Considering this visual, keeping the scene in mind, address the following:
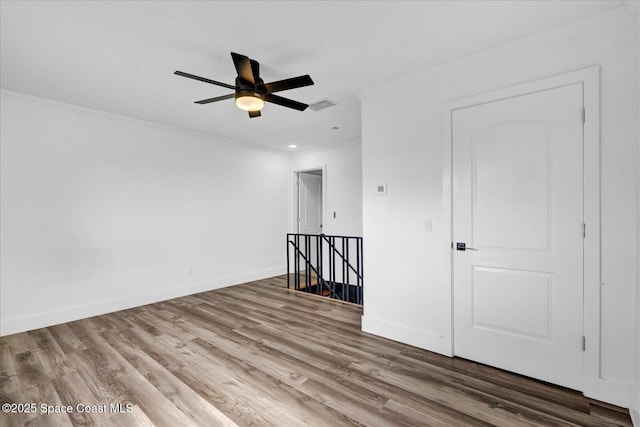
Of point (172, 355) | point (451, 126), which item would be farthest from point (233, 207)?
point (451, 126)

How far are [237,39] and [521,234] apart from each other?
2.68 meters

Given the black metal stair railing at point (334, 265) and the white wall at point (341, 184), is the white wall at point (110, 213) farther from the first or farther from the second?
the white wall at point (341, 184)

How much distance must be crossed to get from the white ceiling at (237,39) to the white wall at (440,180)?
0.15 m

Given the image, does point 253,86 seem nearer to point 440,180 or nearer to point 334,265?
point 440,180

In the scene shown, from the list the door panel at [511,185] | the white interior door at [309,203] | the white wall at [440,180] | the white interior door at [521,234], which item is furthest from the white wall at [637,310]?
the white interior door at [309,203]

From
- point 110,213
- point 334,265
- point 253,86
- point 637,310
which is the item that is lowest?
point 334,265

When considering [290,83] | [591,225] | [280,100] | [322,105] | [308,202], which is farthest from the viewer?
[308,202]

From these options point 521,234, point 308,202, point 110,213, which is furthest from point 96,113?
point 521,234

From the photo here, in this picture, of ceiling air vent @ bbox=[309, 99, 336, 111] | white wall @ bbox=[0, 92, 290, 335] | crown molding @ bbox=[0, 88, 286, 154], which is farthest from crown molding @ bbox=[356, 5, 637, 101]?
white wall @ bbox=[0, 92, 290, 335]

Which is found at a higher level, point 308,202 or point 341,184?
point 341,184

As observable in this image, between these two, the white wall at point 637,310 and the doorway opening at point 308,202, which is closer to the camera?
the white wall at point 637,310

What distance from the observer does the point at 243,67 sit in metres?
2.19

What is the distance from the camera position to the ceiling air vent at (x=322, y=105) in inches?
143

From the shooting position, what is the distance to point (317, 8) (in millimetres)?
1996
